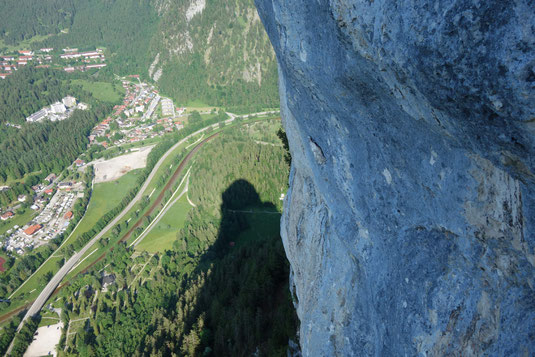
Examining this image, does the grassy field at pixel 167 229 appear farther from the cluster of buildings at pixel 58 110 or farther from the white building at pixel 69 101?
the white building at pixel 69 101

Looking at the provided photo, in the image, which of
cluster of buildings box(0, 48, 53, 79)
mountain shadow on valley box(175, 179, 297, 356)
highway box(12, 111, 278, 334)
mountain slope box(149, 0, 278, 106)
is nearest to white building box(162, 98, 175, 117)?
mountain slope box(149, 0, 278, 106)

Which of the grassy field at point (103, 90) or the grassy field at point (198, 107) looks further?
the grassy field at point (103, 90)

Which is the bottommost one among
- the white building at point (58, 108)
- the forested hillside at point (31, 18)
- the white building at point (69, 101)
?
the white building at point (58, 108)

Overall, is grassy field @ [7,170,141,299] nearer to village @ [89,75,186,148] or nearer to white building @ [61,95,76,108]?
village @ [89,75,186,148]

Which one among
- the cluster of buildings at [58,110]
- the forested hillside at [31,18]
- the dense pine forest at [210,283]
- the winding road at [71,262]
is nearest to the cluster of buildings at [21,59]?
the forested hillside at [31,18]

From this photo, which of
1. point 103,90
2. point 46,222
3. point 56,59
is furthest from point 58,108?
point 46,222

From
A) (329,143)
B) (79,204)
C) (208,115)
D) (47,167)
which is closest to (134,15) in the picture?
(208,115)

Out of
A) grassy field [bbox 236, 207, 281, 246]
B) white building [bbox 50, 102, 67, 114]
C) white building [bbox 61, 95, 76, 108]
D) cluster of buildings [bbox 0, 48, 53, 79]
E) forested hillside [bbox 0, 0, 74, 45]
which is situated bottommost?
grassy field [bbox 236, 207, 281, 246]
